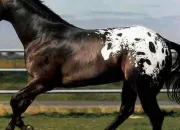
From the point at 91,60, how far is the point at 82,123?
3.07 metres

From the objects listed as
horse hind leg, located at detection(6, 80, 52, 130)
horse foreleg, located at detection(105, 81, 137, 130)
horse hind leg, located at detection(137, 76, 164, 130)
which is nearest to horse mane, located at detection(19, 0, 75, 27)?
horse hind leg, located at detection(6, 80, 52, 130)

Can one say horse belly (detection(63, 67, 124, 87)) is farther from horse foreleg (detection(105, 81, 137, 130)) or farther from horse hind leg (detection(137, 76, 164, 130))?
horse foreleg (detection(105, 81, 137, 130))

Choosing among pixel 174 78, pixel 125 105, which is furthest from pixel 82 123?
pixel 174 78

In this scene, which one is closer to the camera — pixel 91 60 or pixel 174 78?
pixel 91 60

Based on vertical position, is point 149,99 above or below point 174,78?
below

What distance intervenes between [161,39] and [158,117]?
1.08m

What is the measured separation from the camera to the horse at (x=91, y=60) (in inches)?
281

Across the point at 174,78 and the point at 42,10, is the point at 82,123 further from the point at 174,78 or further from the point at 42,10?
the point at 42,10

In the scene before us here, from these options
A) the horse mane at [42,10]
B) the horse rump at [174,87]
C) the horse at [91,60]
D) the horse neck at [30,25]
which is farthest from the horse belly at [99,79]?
the horse mane at [42,10]

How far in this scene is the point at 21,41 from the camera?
25.3ft

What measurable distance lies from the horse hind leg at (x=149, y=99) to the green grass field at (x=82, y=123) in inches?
81.8

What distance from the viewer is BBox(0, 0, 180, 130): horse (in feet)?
23.4

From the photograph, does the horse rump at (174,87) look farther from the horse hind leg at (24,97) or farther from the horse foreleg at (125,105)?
the horse hind leg at (24,97)

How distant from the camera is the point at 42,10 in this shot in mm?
7859
